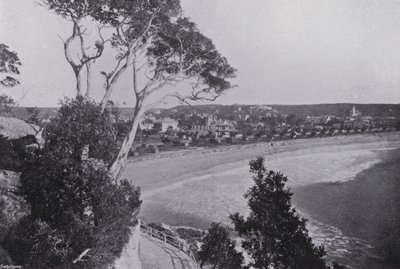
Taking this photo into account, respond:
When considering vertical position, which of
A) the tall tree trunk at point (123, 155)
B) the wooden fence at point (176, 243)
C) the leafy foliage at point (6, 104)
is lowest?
the wooden fence at point (176, 243)

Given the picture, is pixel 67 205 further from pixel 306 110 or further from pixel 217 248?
pixel 306 110

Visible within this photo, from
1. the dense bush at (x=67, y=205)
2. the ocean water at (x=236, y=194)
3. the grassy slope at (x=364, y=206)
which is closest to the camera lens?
the dense bush at (x=67, y=205)

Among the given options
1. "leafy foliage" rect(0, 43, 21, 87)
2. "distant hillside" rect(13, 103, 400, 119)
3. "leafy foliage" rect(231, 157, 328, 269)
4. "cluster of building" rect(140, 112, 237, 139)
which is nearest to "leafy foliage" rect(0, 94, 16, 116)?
"leafy foliage" rect(0, 43, 21, 87)

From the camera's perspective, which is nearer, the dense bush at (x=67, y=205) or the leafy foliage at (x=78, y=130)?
the dense bush at (x=67, y=205)

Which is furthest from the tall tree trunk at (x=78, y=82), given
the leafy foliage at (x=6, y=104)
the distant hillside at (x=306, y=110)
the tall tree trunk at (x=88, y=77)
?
the distant hillside at (x=306, y=110)

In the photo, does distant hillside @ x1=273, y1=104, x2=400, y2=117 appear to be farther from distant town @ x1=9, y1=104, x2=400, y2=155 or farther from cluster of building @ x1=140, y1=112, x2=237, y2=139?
cluster of building @ x1=140, y1=112, x2=237, y2=139

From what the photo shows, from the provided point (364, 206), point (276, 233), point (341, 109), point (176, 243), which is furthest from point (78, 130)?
point (341, 109)

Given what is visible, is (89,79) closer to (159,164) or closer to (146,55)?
(146,55)

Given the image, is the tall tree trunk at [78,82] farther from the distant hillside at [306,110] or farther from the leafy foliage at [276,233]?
the distant hillside at [306,110]
